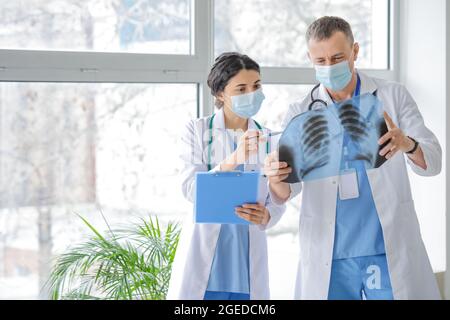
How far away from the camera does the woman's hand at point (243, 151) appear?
2248mm

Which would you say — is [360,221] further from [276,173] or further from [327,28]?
[327,28]

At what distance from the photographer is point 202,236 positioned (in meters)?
2.39

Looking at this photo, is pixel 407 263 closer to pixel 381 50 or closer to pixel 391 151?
pixel 391 151

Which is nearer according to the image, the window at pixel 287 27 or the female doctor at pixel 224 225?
the female doctor at pixel 224 225

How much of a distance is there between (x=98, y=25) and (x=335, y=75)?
1224 mm

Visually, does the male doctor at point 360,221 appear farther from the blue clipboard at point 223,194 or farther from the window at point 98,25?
the window at point 98,25

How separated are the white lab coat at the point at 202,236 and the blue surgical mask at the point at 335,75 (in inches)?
10.0

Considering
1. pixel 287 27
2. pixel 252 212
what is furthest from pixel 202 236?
pixel 287 27

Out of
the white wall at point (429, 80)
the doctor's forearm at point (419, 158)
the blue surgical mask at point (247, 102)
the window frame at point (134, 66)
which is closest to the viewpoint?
the doctor's forearm at point (419, 158)

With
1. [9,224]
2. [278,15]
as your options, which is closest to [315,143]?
[9,224]

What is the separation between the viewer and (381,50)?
419 cm

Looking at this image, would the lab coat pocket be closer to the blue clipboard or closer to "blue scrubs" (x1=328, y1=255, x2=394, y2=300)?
"blue scrubs" (x1=328, y1=255, x2=394, y2=300)

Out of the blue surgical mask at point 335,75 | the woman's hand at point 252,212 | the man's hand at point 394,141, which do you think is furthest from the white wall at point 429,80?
the woman's hand at point 252,212

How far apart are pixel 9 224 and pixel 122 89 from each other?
736 millimetres
